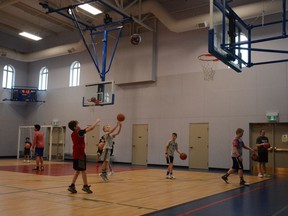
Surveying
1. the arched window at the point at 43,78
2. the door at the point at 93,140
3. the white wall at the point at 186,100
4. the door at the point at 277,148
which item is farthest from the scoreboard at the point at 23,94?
the door at the point at 277,148

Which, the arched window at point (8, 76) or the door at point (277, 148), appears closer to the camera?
the door at point (277, 148)

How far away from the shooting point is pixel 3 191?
287 inches

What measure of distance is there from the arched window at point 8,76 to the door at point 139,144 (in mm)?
10348

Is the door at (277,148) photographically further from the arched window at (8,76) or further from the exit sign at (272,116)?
the arched window at (8,76)

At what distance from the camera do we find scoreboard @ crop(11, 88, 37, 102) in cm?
2131

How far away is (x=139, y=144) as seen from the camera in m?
17.7

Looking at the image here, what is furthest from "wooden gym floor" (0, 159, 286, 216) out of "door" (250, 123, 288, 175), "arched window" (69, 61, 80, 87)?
"arched window" (69, 61, 80, 87)

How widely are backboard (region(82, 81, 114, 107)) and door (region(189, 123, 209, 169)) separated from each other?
14.6ft

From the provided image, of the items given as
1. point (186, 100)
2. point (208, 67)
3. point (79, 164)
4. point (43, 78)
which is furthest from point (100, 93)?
point (43, 78)

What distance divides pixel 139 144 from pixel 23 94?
931cm

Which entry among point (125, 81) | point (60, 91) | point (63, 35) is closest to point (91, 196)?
point (125, 81)

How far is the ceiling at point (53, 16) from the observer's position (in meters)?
15.9

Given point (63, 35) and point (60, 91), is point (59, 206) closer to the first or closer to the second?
point (60, 91)

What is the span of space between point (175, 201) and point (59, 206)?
7.74 ft
